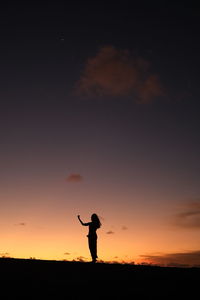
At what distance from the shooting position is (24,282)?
1219cm

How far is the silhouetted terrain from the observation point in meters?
11.2

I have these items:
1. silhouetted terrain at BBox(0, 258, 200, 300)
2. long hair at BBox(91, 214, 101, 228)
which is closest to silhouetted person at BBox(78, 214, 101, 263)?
long hair at BBox(91, 214, 101, 228)

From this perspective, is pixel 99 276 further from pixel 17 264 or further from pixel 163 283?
pixel 17 264

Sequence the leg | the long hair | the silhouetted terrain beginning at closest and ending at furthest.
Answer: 1. the silhouetted terrain
2. the long hair
3. the leg

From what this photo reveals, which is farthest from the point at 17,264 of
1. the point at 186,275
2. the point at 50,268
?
the point at 186,275

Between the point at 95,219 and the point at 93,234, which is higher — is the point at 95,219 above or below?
above

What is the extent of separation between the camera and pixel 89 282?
1296cm

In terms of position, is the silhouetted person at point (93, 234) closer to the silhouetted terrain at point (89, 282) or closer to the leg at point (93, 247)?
the leg at point (93, 247)

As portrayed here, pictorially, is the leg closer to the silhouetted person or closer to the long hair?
the silhouetted person

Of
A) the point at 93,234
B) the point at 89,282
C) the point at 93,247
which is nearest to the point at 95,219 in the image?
the point at 93,234

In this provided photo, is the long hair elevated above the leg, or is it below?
above

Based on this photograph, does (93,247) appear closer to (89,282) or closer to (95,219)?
(95,219)

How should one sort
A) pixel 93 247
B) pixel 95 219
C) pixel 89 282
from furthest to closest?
pixel 93 247, pixel 95 219, pixel 89 282

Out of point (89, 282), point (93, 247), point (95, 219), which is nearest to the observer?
point (89, 282)
